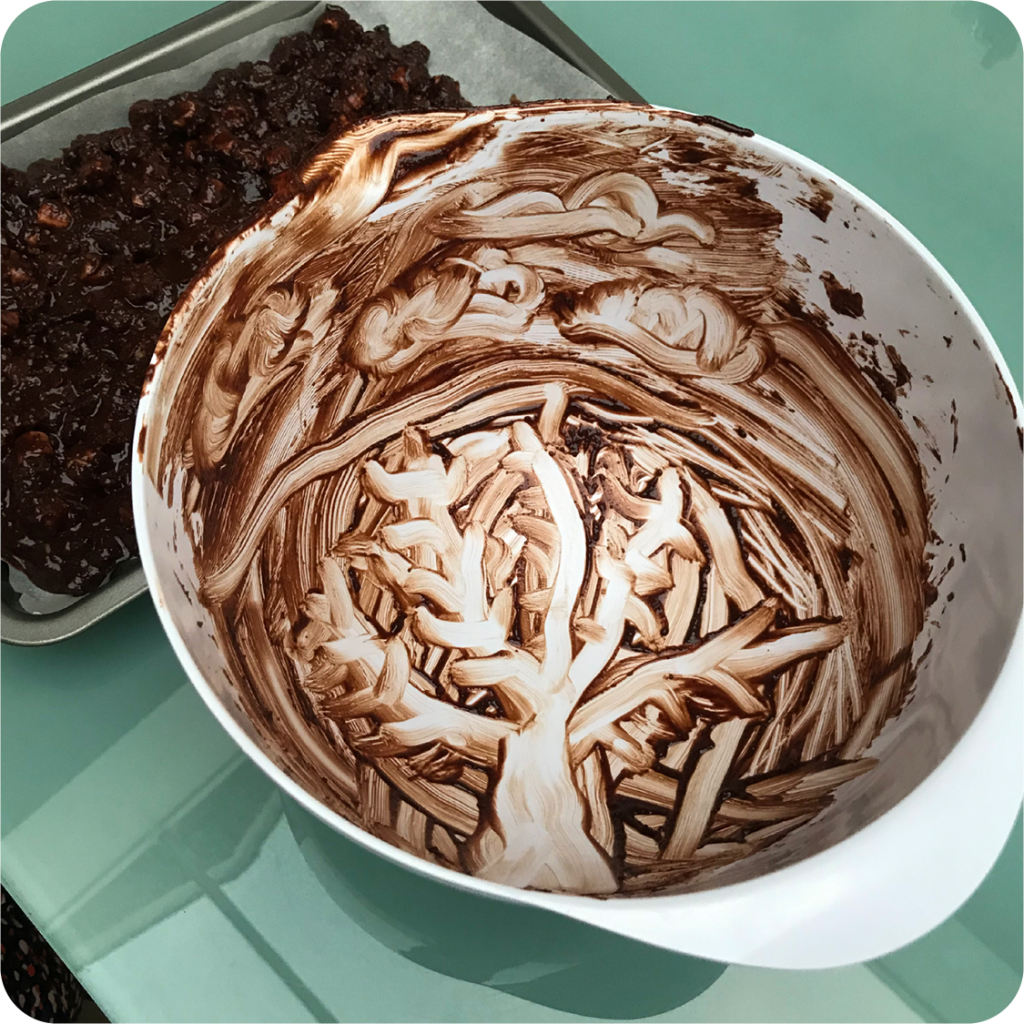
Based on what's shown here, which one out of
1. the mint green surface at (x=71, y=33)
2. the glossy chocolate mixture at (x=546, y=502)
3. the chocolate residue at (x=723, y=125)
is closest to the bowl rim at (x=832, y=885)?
the glossy chocolate mixture at (x=546, y=502)

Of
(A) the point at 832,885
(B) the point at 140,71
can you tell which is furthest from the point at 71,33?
(A) the point at 832,885

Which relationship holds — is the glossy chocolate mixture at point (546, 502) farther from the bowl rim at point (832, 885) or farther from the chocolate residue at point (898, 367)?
the bowl rim at point (832, 885)

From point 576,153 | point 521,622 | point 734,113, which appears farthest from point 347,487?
point 734,113

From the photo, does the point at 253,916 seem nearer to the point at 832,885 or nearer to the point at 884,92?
the point at 832,885

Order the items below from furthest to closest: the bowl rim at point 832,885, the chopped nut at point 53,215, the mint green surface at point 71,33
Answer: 1. the mint green surface at point 71,33
2. the chopped nut at point 53,215
3. the bowl rim at point 832,885

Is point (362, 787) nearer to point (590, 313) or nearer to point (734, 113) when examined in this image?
point (590, 313)

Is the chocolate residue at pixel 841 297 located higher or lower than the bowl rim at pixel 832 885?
higher

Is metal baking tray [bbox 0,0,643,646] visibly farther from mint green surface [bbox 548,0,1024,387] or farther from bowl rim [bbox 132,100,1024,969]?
bowl rim [bbox 132,100,1024,969]
